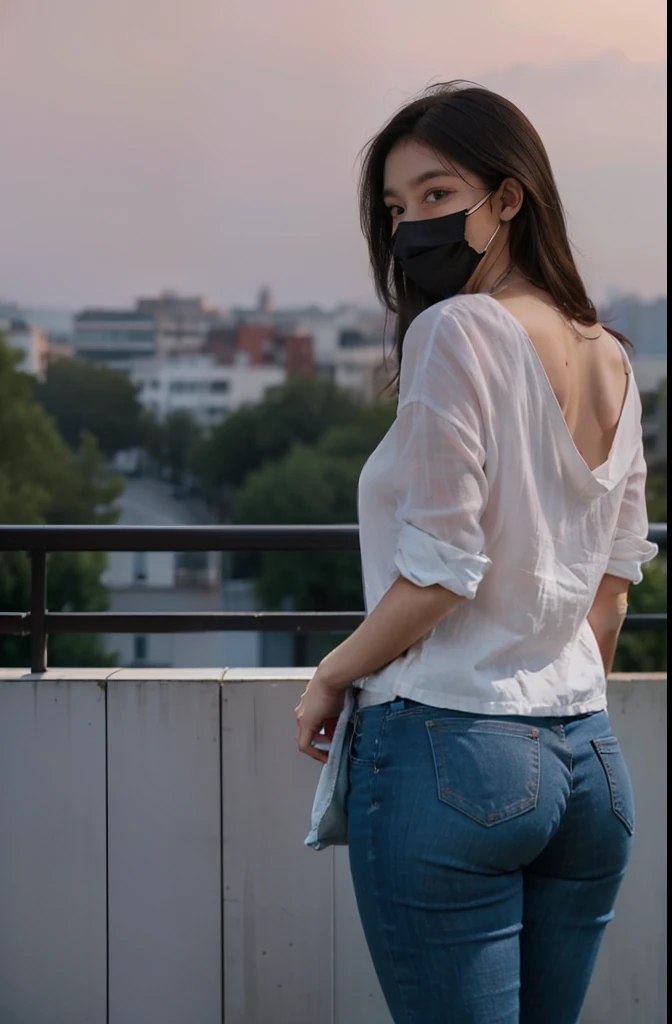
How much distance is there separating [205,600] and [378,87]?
94.9 feet

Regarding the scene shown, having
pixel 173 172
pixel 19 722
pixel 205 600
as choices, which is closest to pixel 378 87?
pixel 173 172

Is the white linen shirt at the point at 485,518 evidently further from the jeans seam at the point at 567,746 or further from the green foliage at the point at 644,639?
the green foliage at the point at 644,639

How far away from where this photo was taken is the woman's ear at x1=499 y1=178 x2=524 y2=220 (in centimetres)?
110

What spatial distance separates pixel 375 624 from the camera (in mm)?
1011

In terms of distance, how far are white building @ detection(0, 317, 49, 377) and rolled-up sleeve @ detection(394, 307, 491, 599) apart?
168 ft

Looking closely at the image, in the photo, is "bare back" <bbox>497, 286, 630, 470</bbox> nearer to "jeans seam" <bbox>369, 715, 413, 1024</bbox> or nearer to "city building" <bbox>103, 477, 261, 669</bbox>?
"jeans seam" <bbox>369, 715, 413, 1024</bbox>

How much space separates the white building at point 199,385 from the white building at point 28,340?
4.49 metres

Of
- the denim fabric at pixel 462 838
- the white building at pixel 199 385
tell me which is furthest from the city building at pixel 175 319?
the denim fabric at pixel 462 838

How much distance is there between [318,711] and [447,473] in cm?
26

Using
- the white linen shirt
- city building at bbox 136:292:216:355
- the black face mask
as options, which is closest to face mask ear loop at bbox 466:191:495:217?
the black face mask

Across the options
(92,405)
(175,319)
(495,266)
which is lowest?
(495,266)

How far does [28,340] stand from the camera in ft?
173

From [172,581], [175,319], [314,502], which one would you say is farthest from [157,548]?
[175,319]

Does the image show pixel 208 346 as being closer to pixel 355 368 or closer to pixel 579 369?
pixel 355 368
